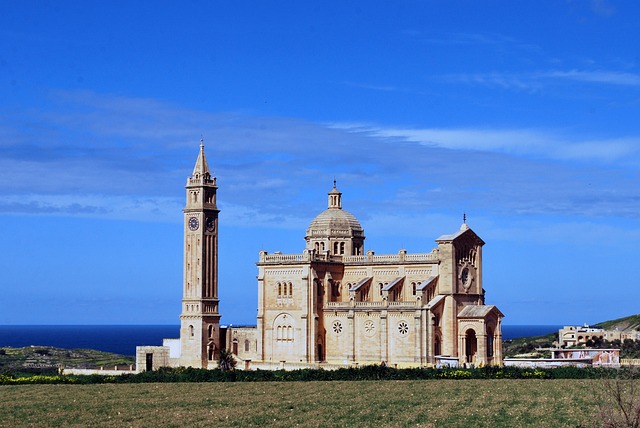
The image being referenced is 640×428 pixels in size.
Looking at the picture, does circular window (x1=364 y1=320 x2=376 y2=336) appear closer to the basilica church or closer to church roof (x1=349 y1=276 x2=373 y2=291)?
the basilica church

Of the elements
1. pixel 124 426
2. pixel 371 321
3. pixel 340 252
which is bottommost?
pixel 124 426

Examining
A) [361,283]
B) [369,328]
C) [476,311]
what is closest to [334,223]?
[361,283]

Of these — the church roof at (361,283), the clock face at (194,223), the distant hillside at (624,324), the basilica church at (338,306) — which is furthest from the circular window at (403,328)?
the distant hillside at (624,324)

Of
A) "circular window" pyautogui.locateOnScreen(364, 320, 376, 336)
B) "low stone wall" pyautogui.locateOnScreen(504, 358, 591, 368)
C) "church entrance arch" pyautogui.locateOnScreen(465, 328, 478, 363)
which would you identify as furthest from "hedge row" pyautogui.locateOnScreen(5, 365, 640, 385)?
"circular window" pyautogui.locateOnScreen(364, 320, 376, 336)

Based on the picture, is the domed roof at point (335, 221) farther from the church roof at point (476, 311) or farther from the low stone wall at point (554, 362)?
the low stone wall at point (554, 362)

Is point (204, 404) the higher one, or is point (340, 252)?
point (340, 252)

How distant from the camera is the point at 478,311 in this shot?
78.0 metres

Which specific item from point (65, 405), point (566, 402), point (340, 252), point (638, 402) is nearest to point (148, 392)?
point (65, 405)

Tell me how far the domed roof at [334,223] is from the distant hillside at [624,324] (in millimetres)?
62592

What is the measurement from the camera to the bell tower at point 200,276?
83.2 m

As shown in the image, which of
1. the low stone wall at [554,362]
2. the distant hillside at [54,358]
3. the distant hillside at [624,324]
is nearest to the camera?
the low stone wall at [554,362]

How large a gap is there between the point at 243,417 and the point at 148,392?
1259 cm

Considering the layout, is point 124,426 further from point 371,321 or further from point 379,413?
point 371,321

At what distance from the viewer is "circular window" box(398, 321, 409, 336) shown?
257 feet
